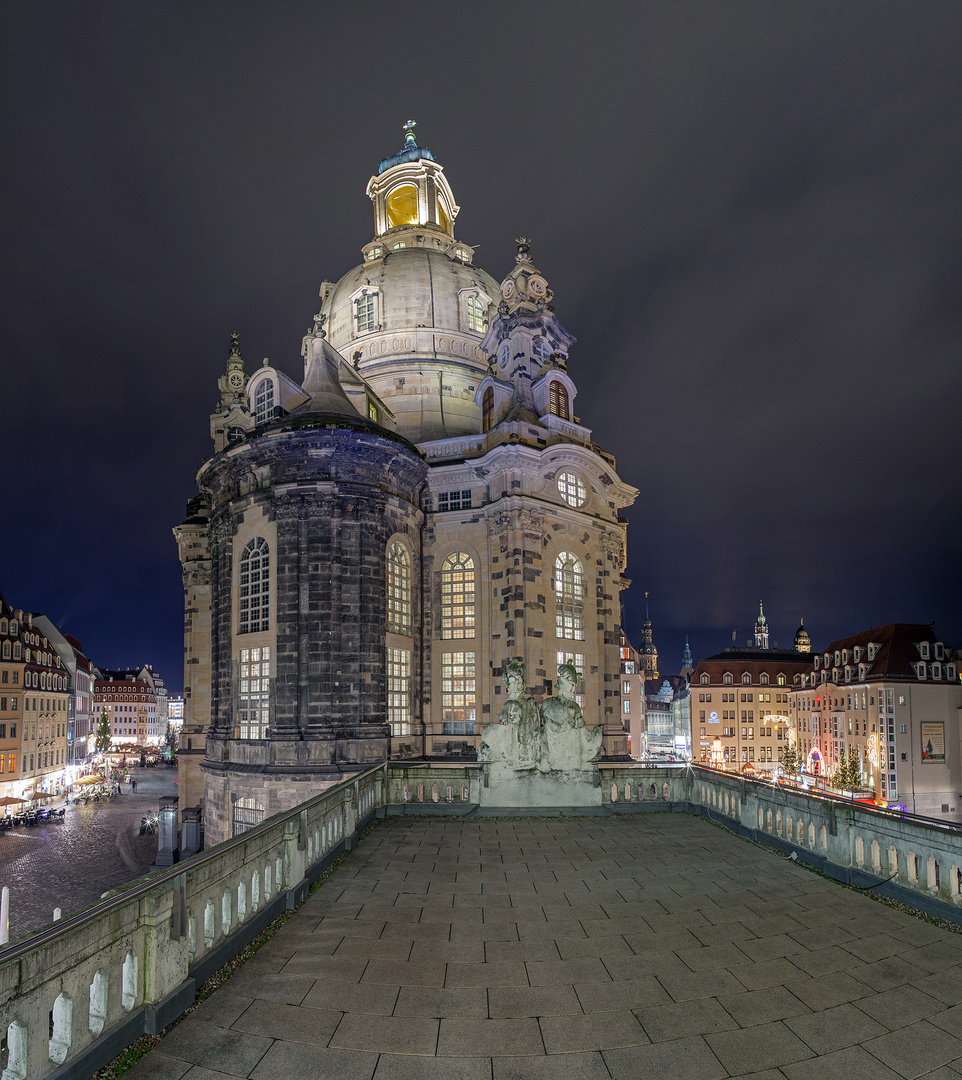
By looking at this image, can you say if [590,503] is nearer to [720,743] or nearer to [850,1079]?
[850,1079]

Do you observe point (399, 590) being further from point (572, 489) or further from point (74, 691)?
point (74, 691)

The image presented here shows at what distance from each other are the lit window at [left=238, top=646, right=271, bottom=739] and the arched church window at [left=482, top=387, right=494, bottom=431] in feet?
54.9

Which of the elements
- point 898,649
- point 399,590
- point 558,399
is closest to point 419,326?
point 558,399

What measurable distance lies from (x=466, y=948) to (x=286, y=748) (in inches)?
854

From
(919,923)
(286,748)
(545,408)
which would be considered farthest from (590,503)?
(919,923)

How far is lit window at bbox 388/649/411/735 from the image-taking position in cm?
3272

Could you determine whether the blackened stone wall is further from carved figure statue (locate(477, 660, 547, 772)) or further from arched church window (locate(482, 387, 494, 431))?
carved figure statue (locate(477, 660, 547, 772))

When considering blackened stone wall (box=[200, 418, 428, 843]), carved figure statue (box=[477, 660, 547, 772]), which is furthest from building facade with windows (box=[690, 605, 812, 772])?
carved figure statue (box=[477, 660, 547, 772])

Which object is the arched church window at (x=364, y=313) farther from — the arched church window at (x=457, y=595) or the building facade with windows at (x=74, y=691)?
→ the building facade with windows at (x=74, y=691)

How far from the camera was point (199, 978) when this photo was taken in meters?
7.38

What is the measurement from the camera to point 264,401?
36844 millimetres

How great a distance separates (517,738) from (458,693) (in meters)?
16.7

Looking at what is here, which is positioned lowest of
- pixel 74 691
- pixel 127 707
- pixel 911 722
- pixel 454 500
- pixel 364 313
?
pixel 127 707

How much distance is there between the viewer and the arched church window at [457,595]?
116 feet
